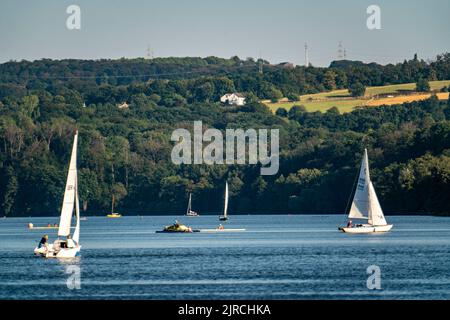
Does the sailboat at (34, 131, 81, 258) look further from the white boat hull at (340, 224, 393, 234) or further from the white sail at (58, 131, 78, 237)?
the white boat hull at (340, 224, 393, 234)

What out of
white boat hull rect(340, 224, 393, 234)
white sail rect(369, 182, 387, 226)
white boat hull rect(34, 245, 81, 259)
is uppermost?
white sail rect(369, 182, 387, 226)

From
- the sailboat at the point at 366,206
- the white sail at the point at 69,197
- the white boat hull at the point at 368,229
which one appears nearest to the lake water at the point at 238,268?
the white boat hull at the point at 368,229

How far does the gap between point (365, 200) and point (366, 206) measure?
0.87 meters

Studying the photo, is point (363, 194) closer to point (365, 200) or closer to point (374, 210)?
point (365, 200)

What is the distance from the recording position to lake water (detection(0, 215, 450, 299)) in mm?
56250

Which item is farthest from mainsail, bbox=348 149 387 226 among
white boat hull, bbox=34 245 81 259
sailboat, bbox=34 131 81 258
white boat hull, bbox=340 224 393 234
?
sailboat, bbox=34 131 81 258

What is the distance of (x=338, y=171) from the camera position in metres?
197

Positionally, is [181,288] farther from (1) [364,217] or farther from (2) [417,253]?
(1) [364,217]

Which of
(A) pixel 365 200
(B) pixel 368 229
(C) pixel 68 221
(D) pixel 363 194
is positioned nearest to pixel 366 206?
(A) pixel 365 200

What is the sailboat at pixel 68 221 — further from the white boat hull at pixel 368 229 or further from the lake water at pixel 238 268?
the white boat hull at pixel 368 229

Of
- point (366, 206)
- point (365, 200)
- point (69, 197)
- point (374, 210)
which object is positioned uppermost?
point (69, 197)

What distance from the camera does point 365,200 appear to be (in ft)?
367

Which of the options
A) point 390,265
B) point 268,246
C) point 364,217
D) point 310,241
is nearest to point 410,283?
point 390,265
